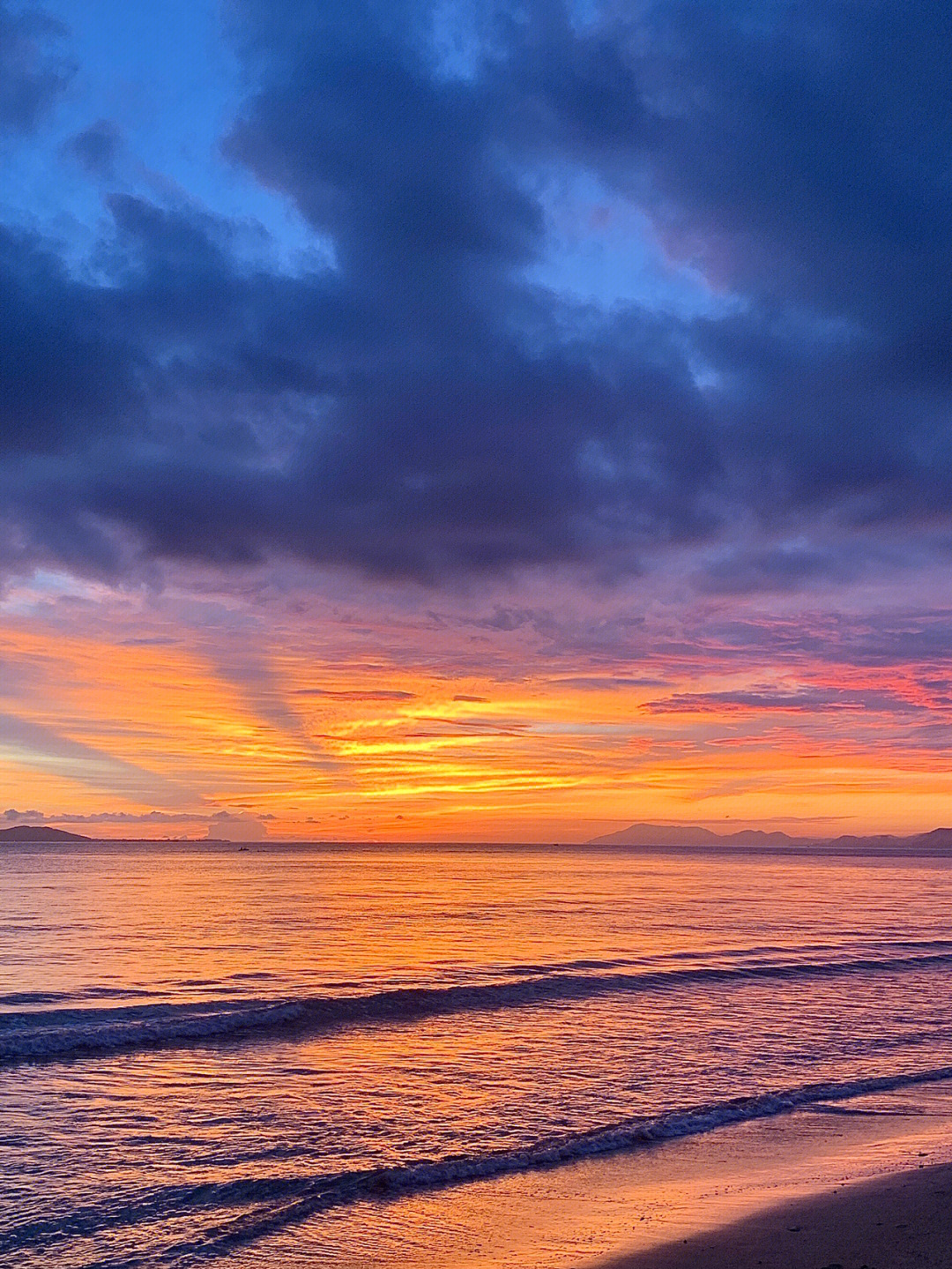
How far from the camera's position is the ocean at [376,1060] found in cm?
1149

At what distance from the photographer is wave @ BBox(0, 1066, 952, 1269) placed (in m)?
10.5

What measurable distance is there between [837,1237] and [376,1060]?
441 inches

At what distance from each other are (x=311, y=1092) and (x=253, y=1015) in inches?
274

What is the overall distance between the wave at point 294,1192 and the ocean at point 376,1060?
44 millimetres

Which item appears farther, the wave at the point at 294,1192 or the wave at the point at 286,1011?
the wave at the point at 286,1011

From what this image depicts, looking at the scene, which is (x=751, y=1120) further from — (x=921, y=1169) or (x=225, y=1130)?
(x=225, y=1130)

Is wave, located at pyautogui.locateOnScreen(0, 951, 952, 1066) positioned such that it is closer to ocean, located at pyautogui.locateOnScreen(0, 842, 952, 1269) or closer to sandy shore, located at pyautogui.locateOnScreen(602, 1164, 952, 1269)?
ocean, located at pyautogui.locateOnScreen(0, 842, 952, 1269)

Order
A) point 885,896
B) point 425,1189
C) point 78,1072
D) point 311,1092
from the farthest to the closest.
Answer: point 885,896, point 78,1072, point 311,1092, point 425,1189

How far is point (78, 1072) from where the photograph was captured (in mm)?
18625

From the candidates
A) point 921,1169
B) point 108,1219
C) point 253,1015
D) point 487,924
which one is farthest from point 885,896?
point 108,1219

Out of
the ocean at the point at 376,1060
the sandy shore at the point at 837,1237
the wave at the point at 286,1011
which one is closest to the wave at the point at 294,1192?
the ocean at the point at 376,1060

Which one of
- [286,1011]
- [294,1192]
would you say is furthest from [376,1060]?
[294,1192]

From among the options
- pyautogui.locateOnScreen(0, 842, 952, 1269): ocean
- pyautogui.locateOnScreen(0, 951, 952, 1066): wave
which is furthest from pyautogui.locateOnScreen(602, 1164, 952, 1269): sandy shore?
pyautogui.locateOnScreen(0, 951, 952, 1066): wave

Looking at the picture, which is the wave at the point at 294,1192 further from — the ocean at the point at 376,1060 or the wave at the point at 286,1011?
the wave at the point at 286,1011
